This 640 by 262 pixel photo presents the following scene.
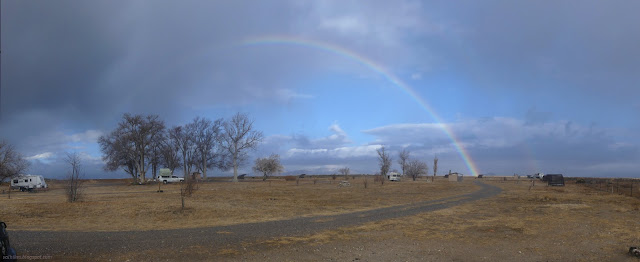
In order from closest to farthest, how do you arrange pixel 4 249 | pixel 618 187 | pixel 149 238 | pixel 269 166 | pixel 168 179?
pixel 4 249
pixel 149 238
pixel 618 187
pixel 168 179
pixel 269 166

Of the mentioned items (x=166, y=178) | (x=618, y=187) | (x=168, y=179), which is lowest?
(x=168, y=179)

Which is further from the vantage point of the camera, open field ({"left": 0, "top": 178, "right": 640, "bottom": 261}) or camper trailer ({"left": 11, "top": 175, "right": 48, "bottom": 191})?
camper trailer ({"left": 11, "top": 175, "right": 48, "bottom": 191})

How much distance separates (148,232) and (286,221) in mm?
6064

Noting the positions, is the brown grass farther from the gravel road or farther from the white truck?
the white truck

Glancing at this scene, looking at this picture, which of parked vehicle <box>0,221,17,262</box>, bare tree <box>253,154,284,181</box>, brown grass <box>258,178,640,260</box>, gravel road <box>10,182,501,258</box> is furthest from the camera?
bare tree <box>253,154,284,181</box>

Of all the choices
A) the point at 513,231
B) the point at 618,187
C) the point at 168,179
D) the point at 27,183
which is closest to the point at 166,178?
the point at 168,179

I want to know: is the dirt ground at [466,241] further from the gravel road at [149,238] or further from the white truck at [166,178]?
the white truck at [166,178]

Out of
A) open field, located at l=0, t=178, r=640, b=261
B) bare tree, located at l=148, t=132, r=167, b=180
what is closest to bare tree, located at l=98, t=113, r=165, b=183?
bare tree, located at l=148, t=132, r=167, b=180

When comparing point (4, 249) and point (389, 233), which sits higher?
point (4, 249)

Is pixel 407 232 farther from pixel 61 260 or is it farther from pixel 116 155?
pixel 116 155

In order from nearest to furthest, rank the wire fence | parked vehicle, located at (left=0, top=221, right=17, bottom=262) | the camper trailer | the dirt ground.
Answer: parked vehicle, located at (left=0, top=221, right=17, bottom=262)
the dirt ground
the wire fence
the camper trailer

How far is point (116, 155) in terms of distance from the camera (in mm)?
76000

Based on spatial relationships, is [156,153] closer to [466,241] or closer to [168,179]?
[168,179]

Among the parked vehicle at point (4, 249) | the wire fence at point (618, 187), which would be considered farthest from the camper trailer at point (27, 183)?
the wire fence at point (618, 187)
